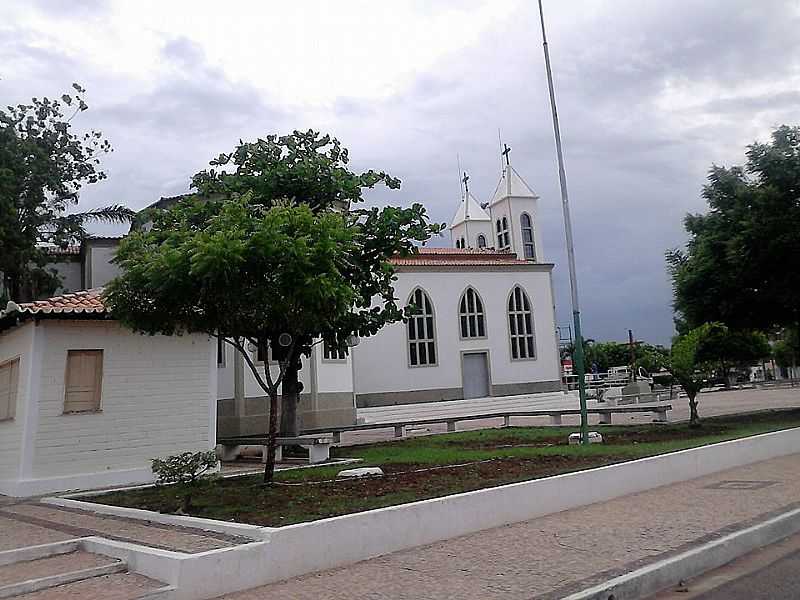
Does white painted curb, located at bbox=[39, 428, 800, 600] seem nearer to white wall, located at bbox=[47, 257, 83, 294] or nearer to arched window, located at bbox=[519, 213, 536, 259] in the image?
white wall, located at bbox=[47, 257, 83, 294]

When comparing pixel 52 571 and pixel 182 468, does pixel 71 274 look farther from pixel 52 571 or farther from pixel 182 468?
pixel 52 571

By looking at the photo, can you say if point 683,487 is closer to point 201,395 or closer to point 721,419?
point 201,395

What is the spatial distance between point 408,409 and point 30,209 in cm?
1779

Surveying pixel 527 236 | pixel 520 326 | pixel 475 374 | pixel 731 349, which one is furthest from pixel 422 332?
pixel 731 349

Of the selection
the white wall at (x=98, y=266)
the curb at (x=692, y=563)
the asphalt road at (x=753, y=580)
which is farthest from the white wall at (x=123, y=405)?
the white wall at (x=98, y=266)

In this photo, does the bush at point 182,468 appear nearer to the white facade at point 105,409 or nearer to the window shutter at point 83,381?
the white facade at point 105,409

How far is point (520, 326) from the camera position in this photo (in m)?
39.6

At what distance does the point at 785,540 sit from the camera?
8773mm

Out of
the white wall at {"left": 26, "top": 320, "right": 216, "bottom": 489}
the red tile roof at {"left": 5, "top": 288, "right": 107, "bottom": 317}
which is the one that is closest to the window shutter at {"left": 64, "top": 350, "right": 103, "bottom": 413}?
the white wall at {"left": 26, "top": 320, "right": 216, "bottom": 489}

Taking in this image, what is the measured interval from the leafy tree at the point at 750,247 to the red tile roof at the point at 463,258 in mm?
16308

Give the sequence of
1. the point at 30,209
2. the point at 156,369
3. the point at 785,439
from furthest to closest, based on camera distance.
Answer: the point at 30,209 → the point at 785,439 → the point at 156,369

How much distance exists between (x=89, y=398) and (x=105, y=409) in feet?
1.24

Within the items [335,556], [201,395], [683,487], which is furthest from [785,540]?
[201,395]

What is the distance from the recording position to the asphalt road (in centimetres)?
643
